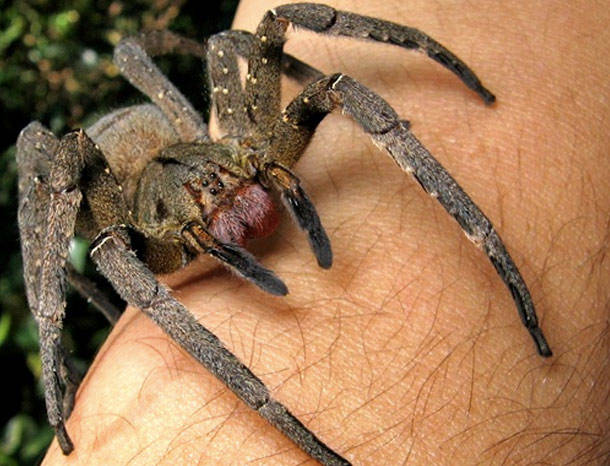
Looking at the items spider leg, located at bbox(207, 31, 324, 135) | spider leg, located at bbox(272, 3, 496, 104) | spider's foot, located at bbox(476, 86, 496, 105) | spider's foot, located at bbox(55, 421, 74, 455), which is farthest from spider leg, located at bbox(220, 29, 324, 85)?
spider's foot, located at bbox(55, 421, 74, 455)

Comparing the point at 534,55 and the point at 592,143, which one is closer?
the point at 592,143

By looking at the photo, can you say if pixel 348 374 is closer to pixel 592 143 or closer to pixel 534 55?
pixel 592 143

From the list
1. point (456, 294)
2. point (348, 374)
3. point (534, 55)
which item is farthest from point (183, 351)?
point (534, 55)

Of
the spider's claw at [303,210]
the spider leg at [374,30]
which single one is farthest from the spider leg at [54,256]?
the spider leg at [374,30]

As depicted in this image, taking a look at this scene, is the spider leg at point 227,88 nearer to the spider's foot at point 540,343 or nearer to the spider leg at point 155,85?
the spider leg at point 155,85

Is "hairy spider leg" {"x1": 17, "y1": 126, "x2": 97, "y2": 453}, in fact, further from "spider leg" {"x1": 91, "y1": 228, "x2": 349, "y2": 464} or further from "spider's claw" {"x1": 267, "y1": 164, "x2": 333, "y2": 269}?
"spider's claw" {"x1": 267, "y1": 164, "x2": 333, "y2": 269}

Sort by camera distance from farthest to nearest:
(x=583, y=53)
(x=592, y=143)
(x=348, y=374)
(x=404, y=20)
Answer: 1. (x=404, y=20)
2. (x=583, y=53)
3. (x=592, y=143)
4. (x=348, y=374)

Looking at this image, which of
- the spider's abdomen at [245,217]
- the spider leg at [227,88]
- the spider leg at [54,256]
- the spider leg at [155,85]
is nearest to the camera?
the spider leg at [54,256]
